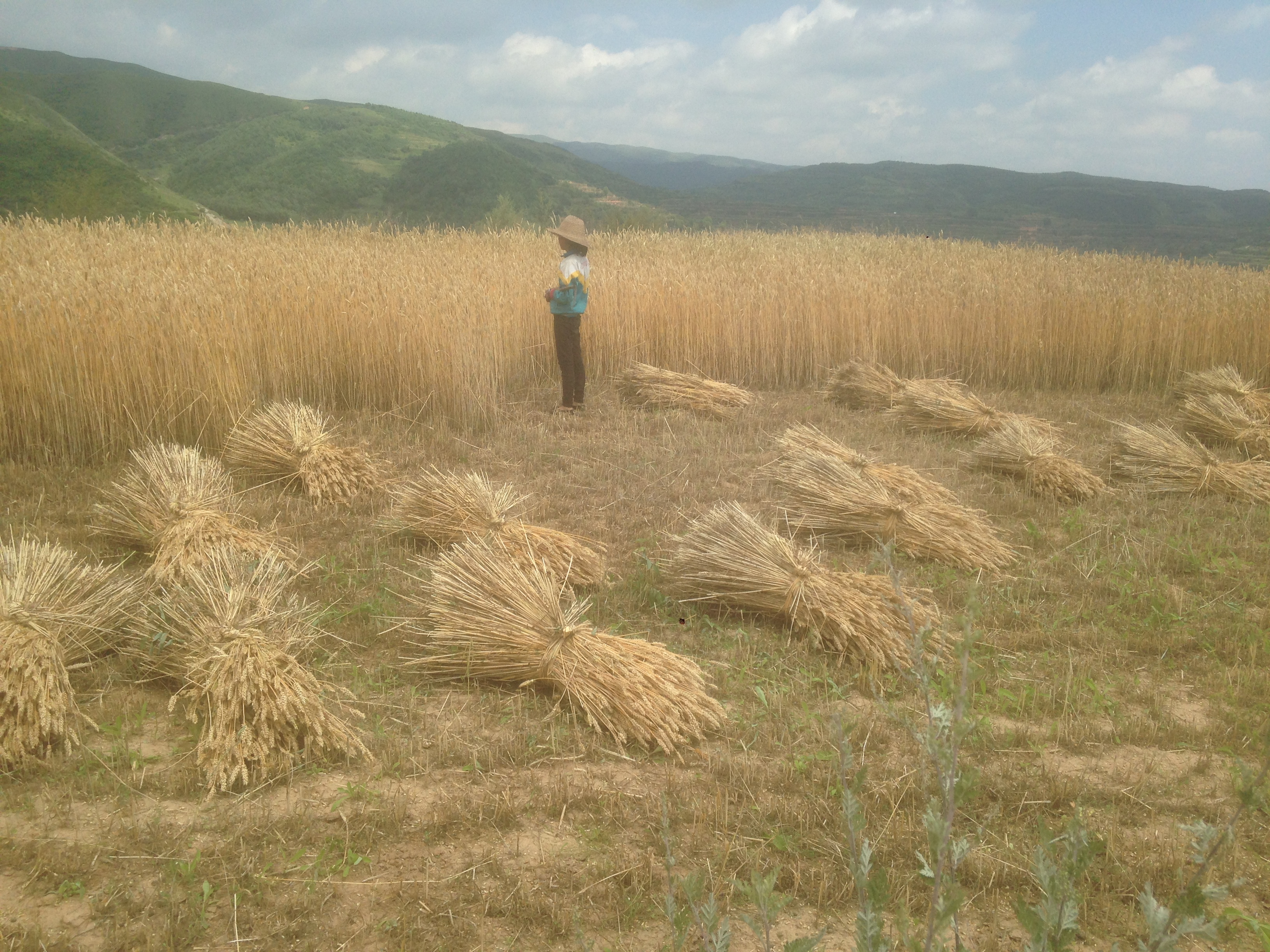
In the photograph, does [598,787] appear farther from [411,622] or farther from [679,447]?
[679,447]

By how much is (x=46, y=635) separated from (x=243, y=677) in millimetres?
716

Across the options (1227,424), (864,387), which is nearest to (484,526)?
(864,387)

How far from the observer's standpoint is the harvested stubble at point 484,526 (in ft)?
12.9

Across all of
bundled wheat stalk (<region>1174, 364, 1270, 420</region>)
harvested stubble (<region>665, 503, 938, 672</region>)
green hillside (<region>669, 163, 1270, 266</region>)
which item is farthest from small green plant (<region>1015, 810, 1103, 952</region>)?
green hillside (<region>669, 163, 1270, 266</region>)

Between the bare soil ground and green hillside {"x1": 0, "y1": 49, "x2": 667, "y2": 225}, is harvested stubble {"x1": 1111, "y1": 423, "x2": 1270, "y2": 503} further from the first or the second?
green hillside {"x1": 0, "y1": 49, "x2": 667, "y2": 225}

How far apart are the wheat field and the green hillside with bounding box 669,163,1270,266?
6655mm

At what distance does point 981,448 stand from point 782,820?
4.25 metres

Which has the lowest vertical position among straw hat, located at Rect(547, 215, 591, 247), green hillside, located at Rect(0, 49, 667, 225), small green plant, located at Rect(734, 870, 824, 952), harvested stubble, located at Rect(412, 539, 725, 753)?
harvested stubble, located at Rect(412, 539, 725, 753)

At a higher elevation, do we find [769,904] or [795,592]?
[769,904]

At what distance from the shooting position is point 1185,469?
18.4 feet

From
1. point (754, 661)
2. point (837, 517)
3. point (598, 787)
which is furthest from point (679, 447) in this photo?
point (598, 787)

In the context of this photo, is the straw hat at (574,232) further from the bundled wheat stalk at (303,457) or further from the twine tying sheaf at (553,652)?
the twine tying sheaf at (553,652)

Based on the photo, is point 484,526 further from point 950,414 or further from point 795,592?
point 950,414

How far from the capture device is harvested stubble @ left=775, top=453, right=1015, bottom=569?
4367 mm
